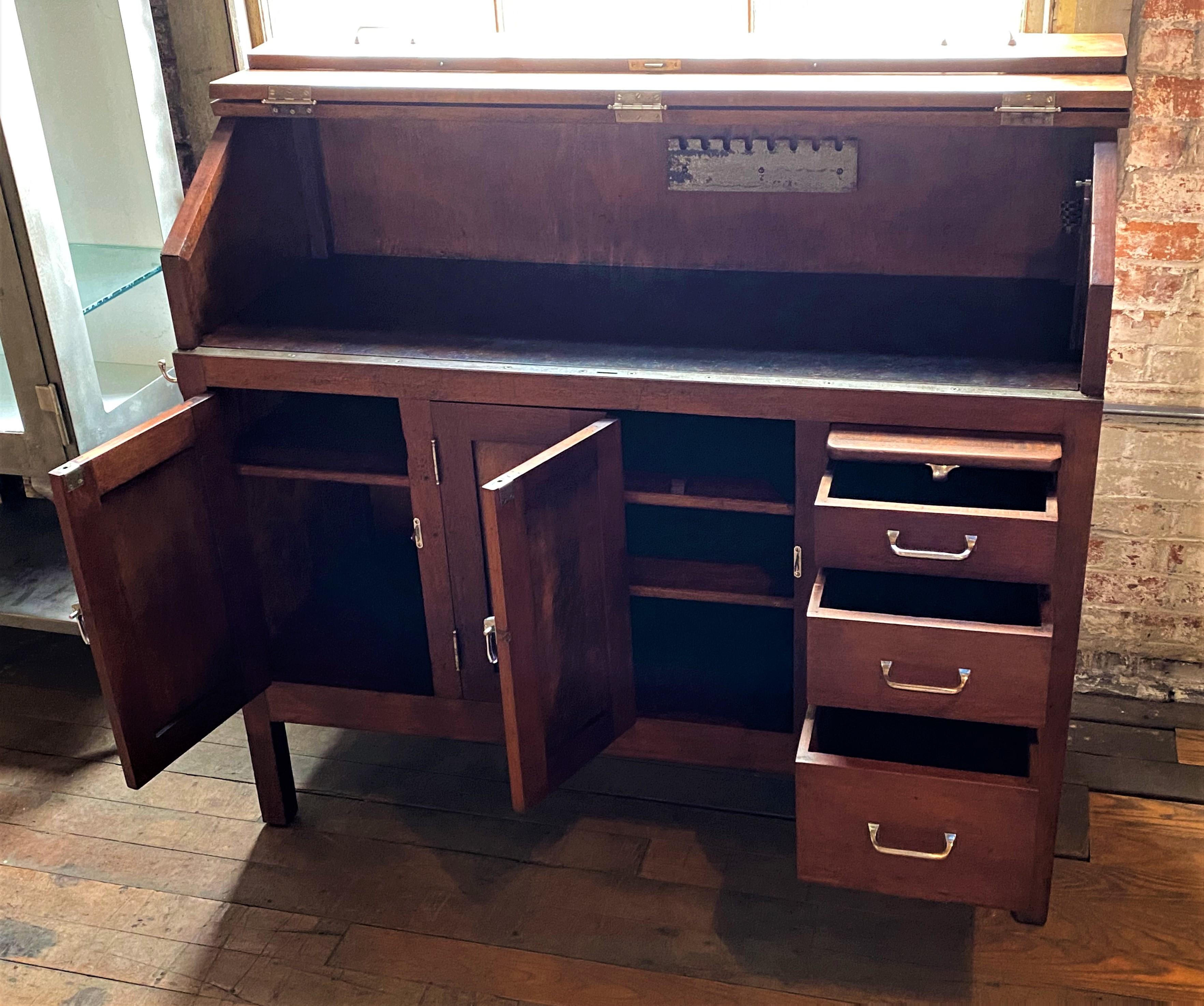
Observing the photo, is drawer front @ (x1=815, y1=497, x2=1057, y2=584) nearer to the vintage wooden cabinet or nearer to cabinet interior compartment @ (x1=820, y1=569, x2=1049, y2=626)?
the vintage wooden cabinet

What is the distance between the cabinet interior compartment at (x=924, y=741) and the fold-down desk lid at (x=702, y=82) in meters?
0.94

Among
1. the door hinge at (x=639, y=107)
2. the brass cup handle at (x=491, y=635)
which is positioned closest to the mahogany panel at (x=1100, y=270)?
the door hinge at (x=639, y=107)

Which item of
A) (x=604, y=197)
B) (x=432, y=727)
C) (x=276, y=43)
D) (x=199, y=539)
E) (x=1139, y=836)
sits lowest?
(x=1139, y=836)

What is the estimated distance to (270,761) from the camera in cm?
250

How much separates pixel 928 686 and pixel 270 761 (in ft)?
4.18

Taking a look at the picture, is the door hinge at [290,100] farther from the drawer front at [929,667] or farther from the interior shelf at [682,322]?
the drawer front at [929,667]

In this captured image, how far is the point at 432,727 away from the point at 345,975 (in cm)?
45

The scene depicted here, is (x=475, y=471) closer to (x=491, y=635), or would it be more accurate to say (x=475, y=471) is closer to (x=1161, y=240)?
(x=491, y=635)

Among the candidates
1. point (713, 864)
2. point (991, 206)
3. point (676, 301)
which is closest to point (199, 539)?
point (676, 301)

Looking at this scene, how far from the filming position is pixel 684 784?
2615mm

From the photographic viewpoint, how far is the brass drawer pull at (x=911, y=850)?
1930 millimetres

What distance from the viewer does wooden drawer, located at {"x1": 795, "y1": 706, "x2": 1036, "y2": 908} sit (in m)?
1.90

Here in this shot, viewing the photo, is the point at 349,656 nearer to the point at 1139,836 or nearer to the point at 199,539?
the point at 199,539

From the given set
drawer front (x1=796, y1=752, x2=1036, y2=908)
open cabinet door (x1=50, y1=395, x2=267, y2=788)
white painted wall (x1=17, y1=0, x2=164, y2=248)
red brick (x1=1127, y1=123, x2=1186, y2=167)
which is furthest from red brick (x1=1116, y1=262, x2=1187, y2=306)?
white painted wall (x1=17, y1=0, x2=164, y2=248)
